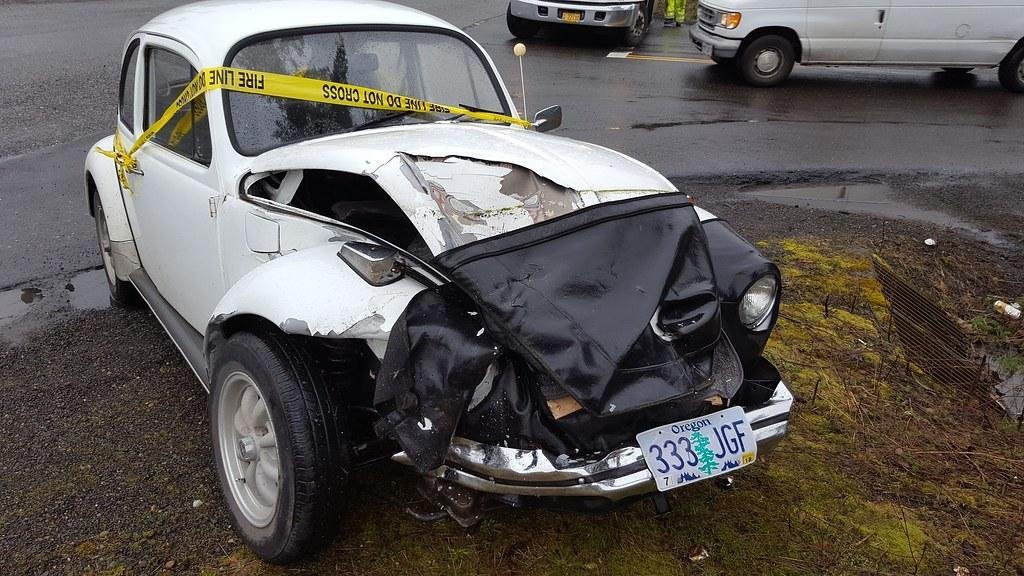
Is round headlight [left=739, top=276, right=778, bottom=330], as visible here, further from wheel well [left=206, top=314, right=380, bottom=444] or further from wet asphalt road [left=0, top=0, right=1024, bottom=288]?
wet asphalt road [left=0, top=0, right=1024, bottom=288]

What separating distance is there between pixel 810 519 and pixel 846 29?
9.01m

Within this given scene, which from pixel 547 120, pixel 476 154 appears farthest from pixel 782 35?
pixel 476 154

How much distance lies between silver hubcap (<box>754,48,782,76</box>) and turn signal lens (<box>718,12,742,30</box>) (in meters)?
0.54

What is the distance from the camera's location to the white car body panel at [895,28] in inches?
398

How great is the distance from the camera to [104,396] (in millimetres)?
3854

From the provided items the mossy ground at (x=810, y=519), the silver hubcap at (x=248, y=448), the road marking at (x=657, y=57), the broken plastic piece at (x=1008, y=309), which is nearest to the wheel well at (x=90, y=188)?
the silver hubcap at (x=248, y=448)

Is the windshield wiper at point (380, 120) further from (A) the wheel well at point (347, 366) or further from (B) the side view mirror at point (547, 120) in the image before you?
(A) the wheel well at point (347, 366)

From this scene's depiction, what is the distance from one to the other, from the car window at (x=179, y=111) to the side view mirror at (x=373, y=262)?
1142 mm

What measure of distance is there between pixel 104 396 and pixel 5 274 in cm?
198

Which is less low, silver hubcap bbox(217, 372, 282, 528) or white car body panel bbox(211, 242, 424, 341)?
white car body panel bbox(211, 242, 424, 341)

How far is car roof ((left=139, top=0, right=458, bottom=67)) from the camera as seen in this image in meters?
3.56

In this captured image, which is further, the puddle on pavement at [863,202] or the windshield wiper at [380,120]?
the puddle on pavement at [863,202]

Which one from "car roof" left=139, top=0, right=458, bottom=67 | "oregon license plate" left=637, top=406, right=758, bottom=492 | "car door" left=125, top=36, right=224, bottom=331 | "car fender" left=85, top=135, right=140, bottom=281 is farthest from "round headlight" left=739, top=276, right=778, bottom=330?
"car fender" left=85, top=135, right=140, bottom=281

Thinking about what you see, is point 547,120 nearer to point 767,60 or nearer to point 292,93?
point 292,93
